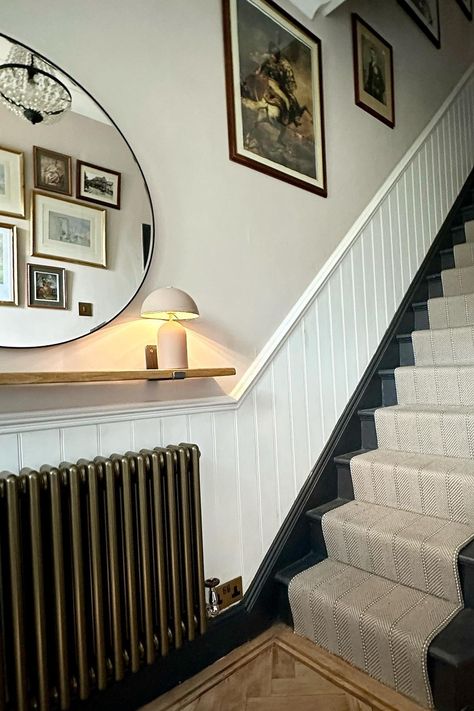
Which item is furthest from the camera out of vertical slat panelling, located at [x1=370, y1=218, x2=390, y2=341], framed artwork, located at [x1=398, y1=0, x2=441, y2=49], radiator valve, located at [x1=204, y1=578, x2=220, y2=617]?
framed artwork, located at [x1=398, y1=0, x2=441, y2=49]

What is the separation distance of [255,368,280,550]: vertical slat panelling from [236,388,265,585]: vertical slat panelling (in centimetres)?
2

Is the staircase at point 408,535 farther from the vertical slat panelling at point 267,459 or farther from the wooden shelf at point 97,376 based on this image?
the wooden shelf at point 97,376

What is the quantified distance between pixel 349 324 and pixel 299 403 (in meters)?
0.56

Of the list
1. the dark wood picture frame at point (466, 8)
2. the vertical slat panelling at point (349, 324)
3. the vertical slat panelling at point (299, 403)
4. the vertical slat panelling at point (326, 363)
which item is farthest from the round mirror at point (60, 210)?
the dark wood picture frame at point (466, 8)

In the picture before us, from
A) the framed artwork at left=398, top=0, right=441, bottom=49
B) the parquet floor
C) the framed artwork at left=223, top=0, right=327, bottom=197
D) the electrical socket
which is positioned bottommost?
the parquet floor

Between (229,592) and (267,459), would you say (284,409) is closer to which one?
(267,459)

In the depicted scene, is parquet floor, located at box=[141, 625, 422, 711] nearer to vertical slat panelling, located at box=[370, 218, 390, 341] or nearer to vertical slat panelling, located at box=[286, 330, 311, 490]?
vertical slat panelling, located at box=[286, 330, 311, 490]

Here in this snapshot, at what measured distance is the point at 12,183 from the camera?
114 centimetres

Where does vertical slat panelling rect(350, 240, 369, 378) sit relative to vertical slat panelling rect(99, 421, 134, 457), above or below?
above

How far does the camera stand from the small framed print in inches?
46.5

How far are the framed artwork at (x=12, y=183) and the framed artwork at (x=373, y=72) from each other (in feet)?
6.40

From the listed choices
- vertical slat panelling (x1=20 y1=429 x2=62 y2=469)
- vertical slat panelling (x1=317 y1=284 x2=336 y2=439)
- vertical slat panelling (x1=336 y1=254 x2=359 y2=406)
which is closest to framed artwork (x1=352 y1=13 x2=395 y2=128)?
vertical slat panelling (x1=336 y1=254 x2=359 y2=406)

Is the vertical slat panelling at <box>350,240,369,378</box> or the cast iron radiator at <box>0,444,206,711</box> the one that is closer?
the cast iron radiator at <box>0,444,206,711</box>

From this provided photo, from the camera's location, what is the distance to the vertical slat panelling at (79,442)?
122 centimetres
